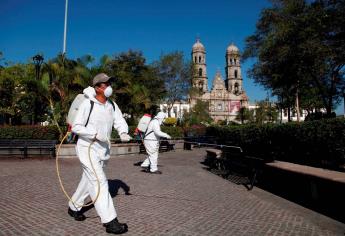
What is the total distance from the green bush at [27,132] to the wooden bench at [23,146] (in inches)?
36.4

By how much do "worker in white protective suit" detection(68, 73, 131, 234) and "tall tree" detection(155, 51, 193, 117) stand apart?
3402cm

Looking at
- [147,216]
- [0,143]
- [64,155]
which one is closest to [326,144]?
[147,216]

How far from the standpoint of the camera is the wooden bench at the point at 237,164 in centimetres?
782

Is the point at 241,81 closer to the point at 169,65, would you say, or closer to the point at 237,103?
the point at 237,103

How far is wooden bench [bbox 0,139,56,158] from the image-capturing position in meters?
14.2

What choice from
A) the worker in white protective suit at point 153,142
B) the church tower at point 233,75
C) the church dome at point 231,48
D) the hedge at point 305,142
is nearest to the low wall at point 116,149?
the worker in white protective suit at point 153,142

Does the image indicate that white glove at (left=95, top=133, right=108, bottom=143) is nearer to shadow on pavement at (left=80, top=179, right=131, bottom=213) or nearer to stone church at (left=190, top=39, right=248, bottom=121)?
shadow on pavement at (left=80, top=179, right=131, bottom=213)

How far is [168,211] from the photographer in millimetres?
5426

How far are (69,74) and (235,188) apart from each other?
1248 centimetres

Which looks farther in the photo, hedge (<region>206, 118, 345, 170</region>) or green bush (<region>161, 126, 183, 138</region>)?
green bush (<region>161, 126, 183, 138</region>)

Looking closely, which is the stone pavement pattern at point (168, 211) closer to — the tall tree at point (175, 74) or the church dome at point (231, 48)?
the tall tree at point (175, 74)

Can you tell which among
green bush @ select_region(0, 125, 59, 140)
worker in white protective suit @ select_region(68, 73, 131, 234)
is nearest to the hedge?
worker in white protective suit @ select_region(68, 73, 131, 234)

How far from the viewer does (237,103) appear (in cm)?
10362

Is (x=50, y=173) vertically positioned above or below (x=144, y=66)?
below
